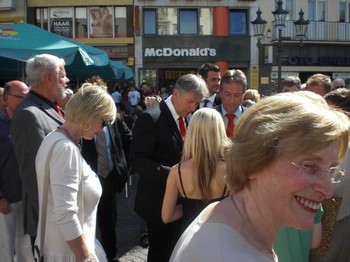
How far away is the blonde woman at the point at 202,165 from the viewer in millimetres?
3152

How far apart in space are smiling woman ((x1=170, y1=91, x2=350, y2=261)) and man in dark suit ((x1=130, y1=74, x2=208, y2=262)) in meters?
2.24

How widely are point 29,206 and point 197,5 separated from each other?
80.1ft

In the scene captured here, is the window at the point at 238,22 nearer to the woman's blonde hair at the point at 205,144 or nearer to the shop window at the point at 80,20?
the shop window at the point at 80,20

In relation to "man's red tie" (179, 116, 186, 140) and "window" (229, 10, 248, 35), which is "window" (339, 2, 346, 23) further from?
"man's red tie" (179, 116, 186, 140)

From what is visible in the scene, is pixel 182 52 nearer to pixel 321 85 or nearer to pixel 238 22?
pixel 238 22

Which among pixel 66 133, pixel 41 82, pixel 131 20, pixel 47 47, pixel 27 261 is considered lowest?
pixel 27 261

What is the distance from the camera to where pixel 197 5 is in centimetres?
2605

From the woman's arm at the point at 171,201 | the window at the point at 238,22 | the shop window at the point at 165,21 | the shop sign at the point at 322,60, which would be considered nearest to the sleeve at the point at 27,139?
the woman's arm at the point at 171,201

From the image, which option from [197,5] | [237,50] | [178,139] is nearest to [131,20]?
[197,5]

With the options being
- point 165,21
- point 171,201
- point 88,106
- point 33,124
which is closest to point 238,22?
point 165,21

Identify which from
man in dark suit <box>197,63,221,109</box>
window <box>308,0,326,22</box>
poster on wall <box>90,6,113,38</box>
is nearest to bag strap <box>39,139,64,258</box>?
man in dark suit <box>197,63,221,109</box>

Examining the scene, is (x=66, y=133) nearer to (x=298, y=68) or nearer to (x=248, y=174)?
(x=248, y=174)

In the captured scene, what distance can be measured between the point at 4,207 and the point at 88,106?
1.66 m

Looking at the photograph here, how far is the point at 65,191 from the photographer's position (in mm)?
2475
